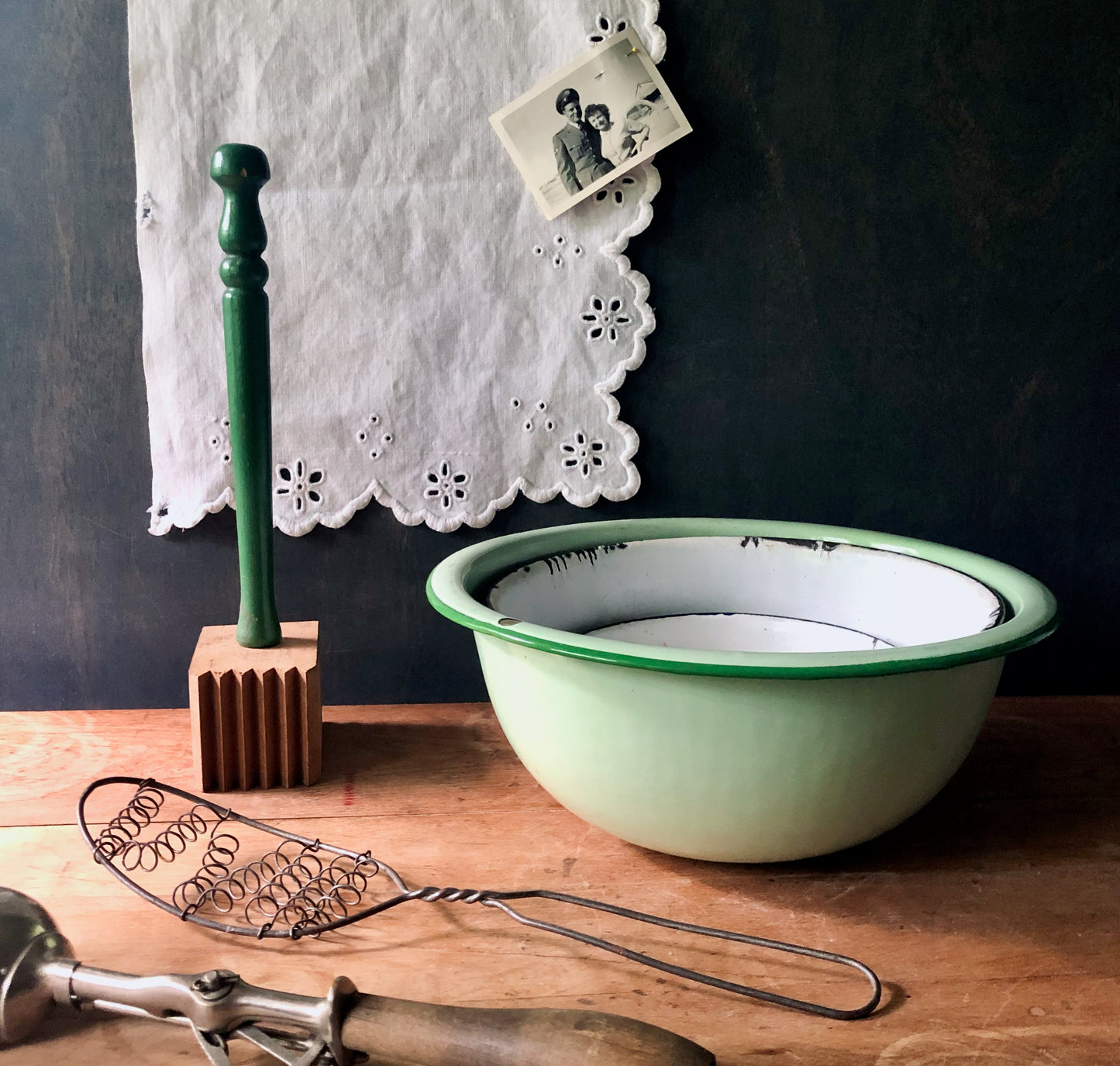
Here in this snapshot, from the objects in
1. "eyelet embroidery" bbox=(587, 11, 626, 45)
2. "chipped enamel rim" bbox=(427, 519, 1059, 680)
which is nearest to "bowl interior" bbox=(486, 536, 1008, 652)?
"chipped enamel rim" bbox=(427, 519, 1059, 680)

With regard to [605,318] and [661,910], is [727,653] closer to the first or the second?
[661,910]

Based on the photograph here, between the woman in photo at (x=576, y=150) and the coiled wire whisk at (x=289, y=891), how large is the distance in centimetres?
55

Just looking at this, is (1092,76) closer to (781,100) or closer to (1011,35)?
(1011,35)

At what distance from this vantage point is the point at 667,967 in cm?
49

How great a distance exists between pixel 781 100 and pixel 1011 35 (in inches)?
7.9

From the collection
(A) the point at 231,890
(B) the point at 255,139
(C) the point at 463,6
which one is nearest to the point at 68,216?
(B) the point at 255,139

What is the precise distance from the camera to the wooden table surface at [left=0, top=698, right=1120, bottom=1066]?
461 mm

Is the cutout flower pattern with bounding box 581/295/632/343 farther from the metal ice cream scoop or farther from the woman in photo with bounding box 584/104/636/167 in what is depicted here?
the metal ice cream scoop

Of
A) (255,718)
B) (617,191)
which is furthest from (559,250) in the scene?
(255,718)

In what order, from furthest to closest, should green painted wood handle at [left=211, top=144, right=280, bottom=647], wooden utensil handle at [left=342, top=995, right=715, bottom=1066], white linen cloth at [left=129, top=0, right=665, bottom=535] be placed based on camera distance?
1. white linen cloth at [left=129, top=0, right=665, bottom=535]
2. green painted wood handle at [left=211, top=144, right=280, bottom=647]
3. wooden utensil handle at [left=342, top=995, right=715, bottom=1066]

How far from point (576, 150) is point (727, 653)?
501 millimetres

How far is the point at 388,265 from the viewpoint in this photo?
2.68ft

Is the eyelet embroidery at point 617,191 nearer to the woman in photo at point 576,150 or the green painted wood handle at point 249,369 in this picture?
the woman in photo at point 576,150

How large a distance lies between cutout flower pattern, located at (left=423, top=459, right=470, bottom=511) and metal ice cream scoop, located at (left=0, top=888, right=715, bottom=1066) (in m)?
0.46
